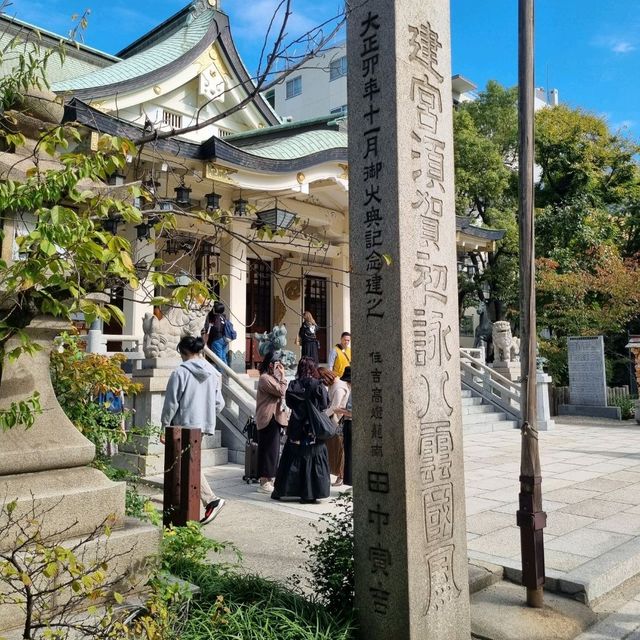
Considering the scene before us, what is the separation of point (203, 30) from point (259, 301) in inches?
305

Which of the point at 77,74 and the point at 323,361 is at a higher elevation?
the point at 77,74

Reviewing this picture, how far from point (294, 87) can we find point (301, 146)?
2856 centimetres

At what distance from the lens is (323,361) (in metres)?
19.0

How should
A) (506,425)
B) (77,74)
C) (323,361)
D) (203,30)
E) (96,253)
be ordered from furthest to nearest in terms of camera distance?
(323,361) < (77,74) < (203,30) < (506,425) < (96,253)

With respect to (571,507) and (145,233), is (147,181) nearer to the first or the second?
(145,233)

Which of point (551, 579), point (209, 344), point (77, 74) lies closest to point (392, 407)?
point (551, 579)

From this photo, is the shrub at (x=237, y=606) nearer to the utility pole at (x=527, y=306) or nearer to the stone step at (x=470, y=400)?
the utility pole at (x=527, y=306)

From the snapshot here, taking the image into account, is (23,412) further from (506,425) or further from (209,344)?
(506,425)

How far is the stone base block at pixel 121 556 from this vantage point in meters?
2.75

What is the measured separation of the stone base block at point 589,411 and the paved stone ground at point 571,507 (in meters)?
4.64

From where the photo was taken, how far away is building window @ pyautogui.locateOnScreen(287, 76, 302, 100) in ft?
131

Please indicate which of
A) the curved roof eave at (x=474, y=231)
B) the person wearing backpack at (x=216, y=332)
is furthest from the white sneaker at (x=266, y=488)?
the curved roof eave at (x=474, y=231)

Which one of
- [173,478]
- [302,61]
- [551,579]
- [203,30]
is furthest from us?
[203,30]

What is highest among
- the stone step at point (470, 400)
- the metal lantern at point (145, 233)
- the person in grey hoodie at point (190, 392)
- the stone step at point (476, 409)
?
the metal lantern at point (145, 233)
